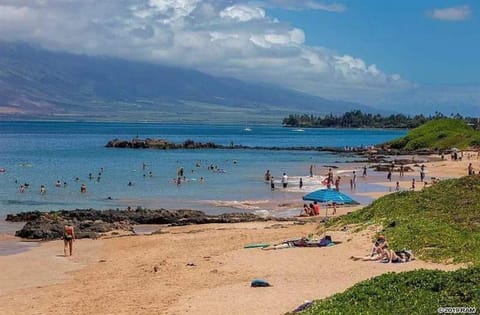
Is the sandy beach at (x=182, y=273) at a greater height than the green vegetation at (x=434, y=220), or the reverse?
the green vegetation at (x=434, y=220)

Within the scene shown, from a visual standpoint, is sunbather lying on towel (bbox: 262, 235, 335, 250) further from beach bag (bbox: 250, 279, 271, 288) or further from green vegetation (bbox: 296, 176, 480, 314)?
beach bag (bbox: 250, 279, 271, 288)

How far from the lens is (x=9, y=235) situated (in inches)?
1242

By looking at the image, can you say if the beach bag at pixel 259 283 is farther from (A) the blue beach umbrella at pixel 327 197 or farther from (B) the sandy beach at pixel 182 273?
(A) the blue beach umbrella at pixel 327 197

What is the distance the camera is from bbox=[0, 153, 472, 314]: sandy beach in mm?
16891

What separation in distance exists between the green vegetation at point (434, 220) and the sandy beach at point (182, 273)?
0.84m

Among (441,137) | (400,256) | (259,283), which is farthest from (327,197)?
(441,137)

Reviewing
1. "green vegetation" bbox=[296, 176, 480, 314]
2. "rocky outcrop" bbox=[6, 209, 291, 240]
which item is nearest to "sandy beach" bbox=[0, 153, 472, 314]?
"green vegetation" bbox=[296, 176, 480, 314]

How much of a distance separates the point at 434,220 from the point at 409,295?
1068 centimetres

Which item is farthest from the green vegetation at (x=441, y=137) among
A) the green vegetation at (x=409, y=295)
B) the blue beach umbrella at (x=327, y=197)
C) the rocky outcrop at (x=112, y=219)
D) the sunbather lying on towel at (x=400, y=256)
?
the green vegetation at (x=409, y=295)

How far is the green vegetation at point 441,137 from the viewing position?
104 metres

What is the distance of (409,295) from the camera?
13.1 metres

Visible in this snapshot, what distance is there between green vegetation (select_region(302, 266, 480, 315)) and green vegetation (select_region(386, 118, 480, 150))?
91.2m

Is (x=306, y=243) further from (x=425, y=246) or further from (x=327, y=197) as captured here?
(x=327, y=197)

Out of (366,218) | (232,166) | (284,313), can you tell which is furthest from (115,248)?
(232,166)
